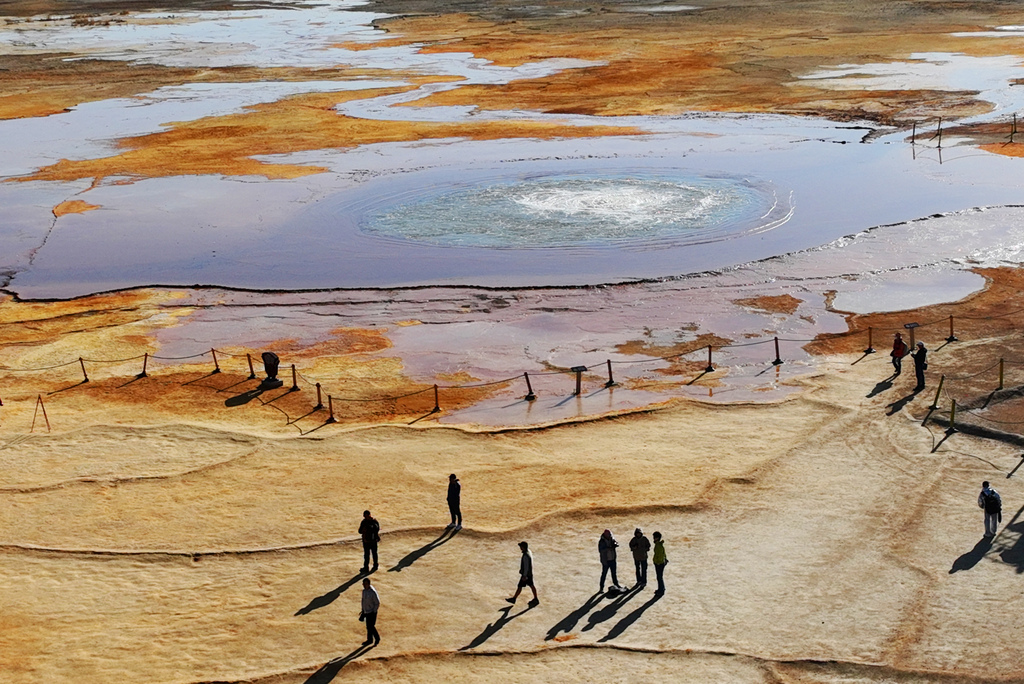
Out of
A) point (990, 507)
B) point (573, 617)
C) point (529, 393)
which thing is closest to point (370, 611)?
point (573, 617)

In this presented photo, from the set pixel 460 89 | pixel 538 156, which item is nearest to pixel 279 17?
pixel 460 89

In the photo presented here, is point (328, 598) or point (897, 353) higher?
point (897, 353)

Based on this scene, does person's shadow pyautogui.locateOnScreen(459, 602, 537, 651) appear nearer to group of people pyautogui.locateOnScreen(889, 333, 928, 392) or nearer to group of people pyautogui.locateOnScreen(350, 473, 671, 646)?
group of people pyautogui.locateOnScreen(350, 473, 671, 646)

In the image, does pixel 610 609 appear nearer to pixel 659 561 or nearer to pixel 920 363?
pixel 659 561

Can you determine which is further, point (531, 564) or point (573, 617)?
point (531, 564)

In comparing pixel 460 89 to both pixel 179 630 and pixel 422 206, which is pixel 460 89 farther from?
pixel 179 630

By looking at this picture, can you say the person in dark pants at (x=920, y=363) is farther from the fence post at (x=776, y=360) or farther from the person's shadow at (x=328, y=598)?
the person's shadow at (x=328, y=598)
